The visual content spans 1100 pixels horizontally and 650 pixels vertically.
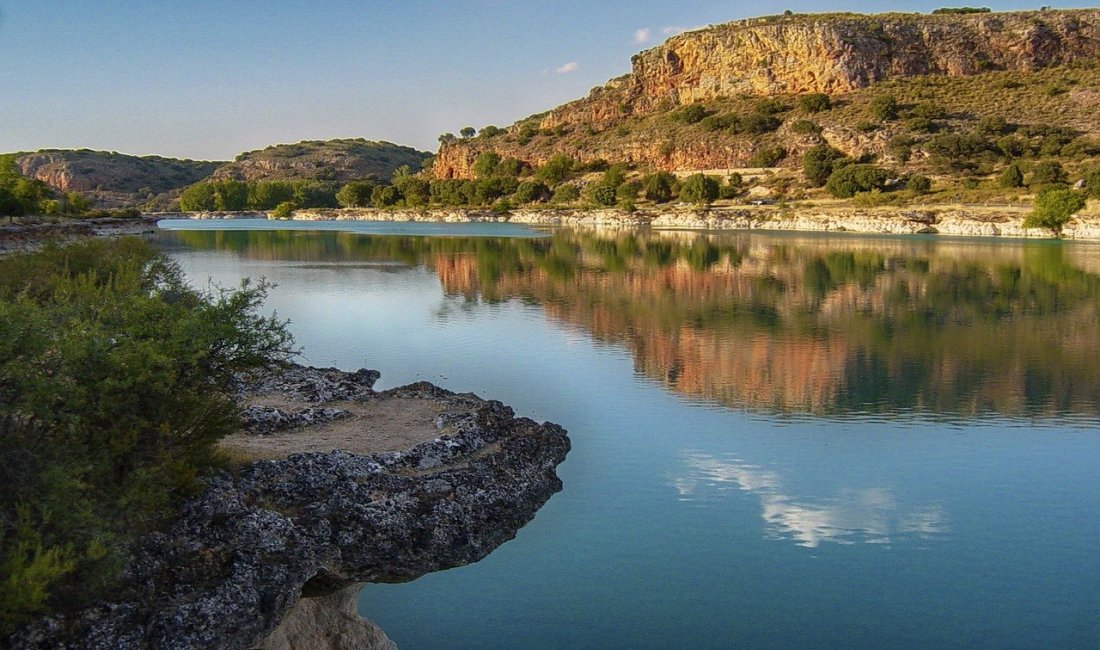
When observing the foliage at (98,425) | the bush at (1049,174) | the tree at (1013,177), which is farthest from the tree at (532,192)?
the foliage at (98,425)

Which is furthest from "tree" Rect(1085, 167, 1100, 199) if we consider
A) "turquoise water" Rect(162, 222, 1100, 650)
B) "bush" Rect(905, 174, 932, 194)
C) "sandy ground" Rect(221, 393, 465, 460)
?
"sandy ground" Rect(221, 393, 465, 460)

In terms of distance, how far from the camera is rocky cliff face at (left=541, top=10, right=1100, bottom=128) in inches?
3696

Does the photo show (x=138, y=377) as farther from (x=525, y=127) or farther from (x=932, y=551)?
(x=525, y=127)

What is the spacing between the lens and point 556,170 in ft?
338

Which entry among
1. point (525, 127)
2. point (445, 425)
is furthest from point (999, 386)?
point (525, 127)

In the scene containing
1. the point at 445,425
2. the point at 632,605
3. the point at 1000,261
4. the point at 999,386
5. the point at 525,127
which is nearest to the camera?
the point at 632,605

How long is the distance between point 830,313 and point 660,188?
64.6 metres

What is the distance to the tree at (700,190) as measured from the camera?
272 ft

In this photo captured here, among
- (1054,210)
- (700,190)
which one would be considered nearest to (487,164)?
(700,190)

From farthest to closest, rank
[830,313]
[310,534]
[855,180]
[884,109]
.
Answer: [884,109] < [855,180] < [830,313] < [310,534]

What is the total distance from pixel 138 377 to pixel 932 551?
24.8 feet

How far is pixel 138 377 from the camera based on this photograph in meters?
7.30

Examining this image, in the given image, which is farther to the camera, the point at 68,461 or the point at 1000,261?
the point at 1000,261

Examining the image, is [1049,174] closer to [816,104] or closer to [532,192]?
[816,104]
